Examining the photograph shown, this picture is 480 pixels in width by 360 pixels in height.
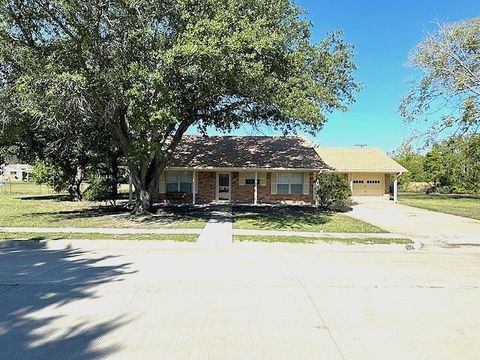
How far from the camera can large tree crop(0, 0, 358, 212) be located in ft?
40.3

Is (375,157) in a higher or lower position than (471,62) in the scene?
lower

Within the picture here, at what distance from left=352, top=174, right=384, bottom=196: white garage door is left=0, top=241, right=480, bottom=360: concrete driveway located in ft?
82.6

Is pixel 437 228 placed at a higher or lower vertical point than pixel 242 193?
lower

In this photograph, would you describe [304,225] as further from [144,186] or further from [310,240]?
[144,186]

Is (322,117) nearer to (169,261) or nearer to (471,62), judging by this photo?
(169,261)

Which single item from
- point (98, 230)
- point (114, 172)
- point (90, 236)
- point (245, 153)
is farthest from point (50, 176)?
point (90, 236)

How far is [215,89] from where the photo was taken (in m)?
14.5

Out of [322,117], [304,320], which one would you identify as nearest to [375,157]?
[322,117]

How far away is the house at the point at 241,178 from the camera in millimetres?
27062

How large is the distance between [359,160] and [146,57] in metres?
25.1

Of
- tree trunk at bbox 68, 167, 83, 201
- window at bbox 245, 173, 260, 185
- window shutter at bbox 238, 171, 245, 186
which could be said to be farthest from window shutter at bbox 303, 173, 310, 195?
tree trunk at bbox 68, 167, 83, 201

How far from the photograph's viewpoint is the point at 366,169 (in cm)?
3316

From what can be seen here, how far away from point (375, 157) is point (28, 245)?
29.4m

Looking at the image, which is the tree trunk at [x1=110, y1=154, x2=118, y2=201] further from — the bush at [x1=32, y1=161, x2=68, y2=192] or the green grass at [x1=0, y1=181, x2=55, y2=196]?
the green grass at [x1=0, y1=181, x2=55, y2=196]
